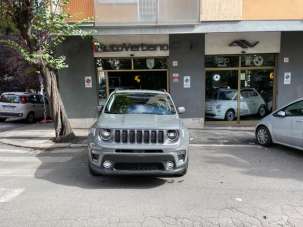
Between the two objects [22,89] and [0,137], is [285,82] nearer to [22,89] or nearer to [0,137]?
[0,137]

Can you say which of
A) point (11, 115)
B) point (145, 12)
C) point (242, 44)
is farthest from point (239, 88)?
point (11, 115)

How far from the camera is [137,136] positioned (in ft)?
20.5

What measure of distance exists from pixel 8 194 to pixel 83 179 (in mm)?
1422

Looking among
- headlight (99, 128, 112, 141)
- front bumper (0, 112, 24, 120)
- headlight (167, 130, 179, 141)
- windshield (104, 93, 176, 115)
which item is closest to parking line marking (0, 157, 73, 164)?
windshield (104, 93, 176, 115)

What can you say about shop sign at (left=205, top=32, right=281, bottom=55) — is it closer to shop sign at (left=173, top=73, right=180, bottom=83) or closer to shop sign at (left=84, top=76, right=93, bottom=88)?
shop sign at (left=173, top=73, right=180, bottom=83)

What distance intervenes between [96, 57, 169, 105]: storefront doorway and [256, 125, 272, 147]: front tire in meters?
4.83

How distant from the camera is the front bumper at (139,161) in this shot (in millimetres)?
6090

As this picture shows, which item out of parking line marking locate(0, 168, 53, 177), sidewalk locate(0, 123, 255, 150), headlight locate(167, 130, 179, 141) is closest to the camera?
headlight locate(167, 130, 179, 141)

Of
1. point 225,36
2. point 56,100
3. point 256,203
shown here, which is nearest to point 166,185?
point 256,203

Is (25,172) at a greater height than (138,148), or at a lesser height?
lesser

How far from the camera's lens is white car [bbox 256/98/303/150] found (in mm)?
8719

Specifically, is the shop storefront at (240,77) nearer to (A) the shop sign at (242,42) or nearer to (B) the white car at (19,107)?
(A) the shop sign at (242,42)

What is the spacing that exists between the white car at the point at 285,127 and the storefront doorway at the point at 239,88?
426cm

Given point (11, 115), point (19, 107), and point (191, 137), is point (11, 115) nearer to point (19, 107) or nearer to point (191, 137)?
point (19, 107)
